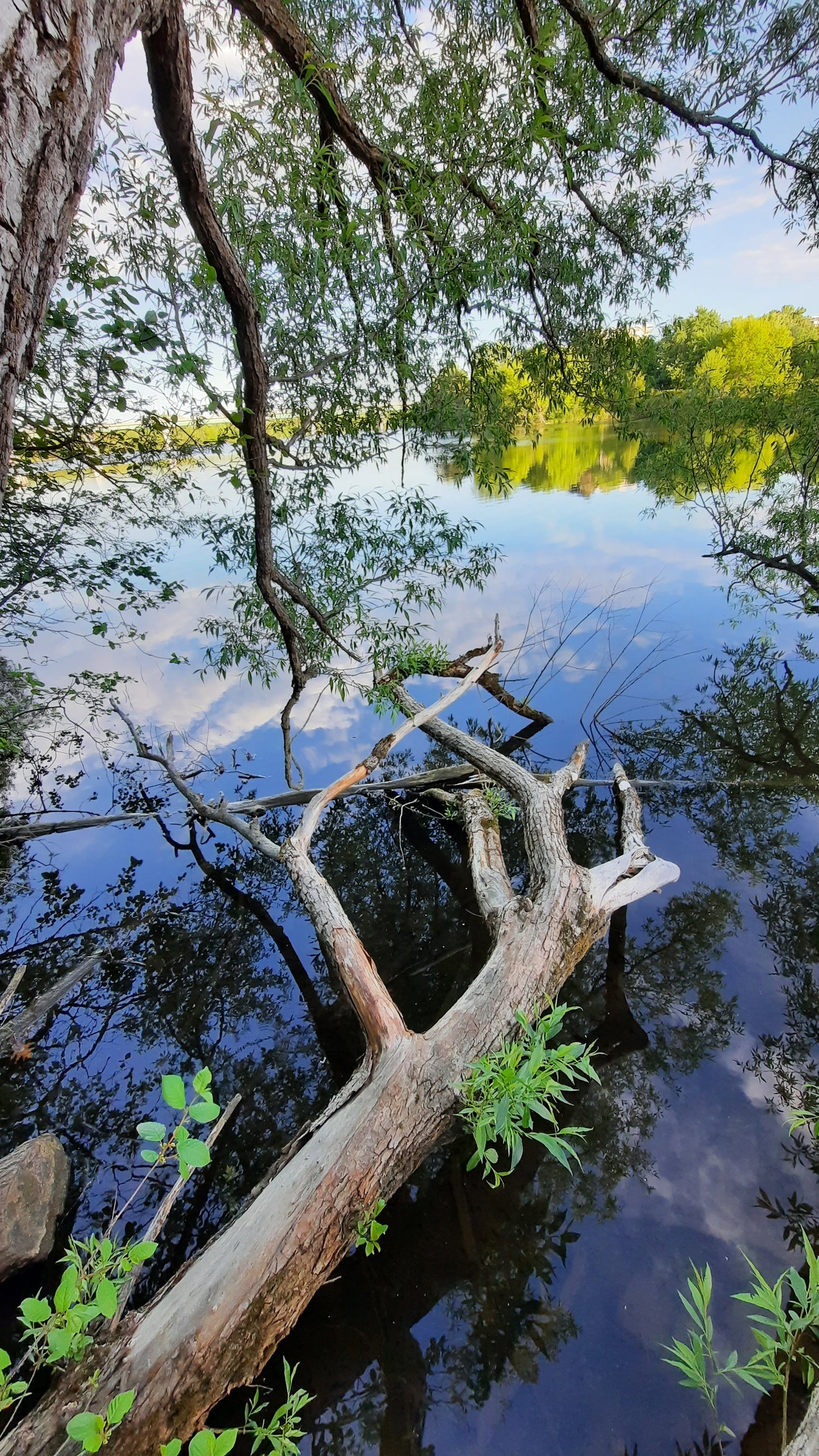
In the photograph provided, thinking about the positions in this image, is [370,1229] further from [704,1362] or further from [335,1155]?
[704,1362]

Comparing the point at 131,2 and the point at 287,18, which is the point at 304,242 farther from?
the point at 131,2

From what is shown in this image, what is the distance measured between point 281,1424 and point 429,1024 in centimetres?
157

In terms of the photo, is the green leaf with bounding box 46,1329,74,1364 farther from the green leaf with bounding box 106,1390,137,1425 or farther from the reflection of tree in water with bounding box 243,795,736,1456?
the reflection of tree in water with bounding box 243,795,736,1456

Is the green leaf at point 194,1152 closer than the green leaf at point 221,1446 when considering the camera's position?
Yes

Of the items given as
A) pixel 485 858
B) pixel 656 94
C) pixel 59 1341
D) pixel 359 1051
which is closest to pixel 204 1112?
pixel 59 1341

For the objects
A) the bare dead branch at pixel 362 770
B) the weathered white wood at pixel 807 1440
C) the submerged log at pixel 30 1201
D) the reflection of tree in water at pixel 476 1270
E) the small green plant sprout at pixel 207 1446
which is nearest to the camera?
the small green plant sprout at pixel 207 1446

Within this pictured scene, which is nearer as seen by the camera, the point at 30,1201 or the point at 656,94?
the point at 30,1201

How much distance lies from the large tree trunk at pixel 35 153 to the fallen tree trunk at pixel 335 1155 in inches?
81.3

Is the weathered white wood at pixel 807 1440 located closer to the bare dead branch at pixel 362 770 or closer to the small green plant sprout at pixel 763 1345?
the small green plant sprout at pixel 763 1345

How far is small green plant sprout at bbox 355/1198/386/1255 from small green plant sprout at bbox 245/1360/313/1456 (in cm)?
35

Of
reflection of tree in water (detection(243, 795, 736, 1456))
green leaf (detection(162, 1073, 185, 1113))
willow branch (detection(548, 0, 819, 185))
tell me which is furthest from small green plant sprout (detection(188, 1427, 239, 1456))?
willow branch (detection(548, 0, 819, 185))

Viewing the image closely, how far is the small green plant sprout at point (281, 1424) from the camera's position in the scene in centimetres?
150

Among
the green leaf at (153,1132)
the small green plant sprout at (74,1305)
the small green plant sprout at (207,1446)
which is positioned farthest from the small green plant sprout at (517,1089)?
the green leaf at (153,1132)

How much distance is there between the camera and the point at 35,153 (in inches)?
31.9
